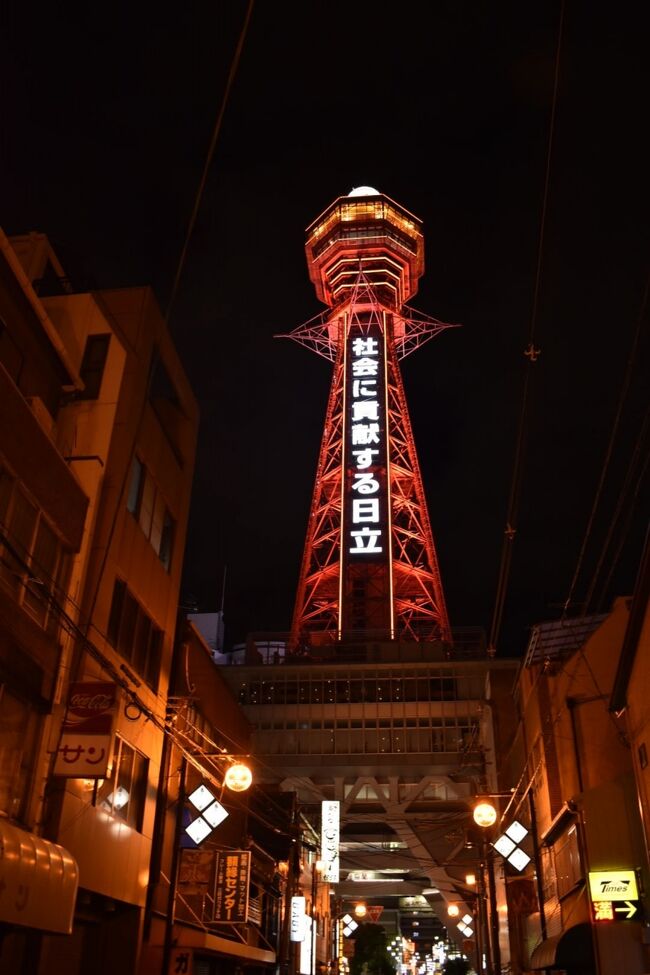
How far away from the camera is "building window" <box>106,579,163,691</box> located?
56.1ft

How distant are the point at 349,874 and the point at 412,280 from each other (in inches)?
2512

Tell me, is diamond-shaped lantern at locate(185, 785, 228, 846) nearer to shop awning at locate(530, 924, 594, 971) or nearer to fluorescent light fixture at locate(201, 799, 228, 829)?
fluorescent light fixture at locate(201, 799, 228, 829)

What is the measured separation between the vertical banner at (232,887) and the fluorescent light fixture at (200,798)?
1993 mm

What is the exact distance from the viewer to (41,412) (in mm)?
15461

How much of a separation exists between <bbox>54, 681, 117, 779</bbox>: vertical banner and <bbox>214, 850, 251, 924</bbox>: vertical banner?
8.05 metres

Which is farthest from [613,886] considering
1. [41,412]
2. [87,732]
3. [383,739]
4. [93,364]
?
[383,739]

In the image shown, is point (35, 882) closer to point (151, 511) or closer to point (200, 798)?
point (200, 798)

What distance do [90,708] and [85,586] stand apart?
247 centimetres

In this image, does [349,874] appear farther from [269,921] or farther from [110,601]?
[110,601]

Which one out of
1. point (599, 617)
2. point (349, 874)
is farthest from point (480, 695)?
point (599, 617)

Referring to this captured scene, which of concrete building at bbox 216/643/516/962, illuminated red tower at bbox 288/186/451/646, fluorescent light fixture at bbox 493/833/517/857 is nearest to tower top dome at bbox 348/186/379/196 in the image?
illuminated red tower at bbox 288/186/451/646

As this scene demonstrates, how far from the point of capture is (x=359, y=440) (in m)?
78.4

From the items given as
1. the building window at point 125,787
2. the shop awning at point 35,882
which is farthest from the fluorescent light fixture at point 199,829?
the shop awning at point 35,882

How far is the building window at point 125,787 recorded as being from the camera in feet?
51.0
